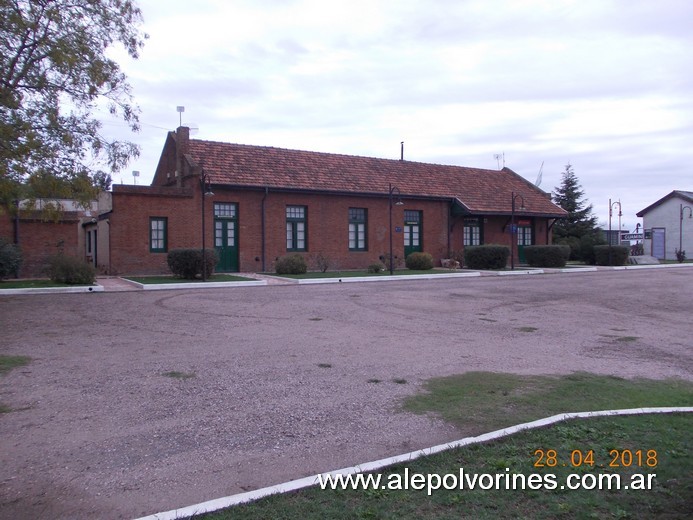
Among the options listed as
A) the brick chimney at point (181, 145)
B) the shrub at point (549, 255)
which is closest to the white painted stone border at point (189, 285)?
the brick chimney at point (181, 145)

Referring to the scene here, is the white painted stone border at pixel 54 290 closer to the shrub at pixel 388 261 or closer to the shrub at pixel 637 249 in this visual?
the shrub at pixel 388 261

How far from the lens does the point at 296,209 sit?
2892cm

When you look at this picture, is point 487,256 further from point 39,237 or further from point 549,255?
point 39,237

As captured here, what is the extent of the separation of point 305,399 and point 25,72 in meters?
11.6

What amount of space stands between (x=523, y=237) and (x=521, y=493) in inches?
1355

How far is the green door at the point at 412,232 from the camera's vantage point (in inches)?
1281

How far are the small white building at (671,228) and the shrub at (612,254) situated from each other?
1448cm

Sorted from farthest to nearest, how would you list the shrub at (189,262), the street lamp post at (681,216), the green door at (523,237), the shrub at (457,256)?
the street lamp post at (681,216)
the green door at (523,237)
the shrub at (457,256)
the shrub at (189,262)

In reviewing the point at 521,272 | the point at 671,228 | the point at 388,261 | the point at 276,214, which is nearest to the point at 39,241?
the point at 276,214

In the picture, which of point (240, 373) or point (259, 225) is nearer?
point (240, 373)

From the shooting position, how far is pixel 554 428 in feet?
17.9

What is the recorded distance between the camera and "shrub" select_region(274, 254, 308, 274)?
84.5 feet

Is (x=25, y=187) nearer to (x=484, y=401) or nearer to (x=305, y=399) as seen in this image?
(x=305, y=399)
